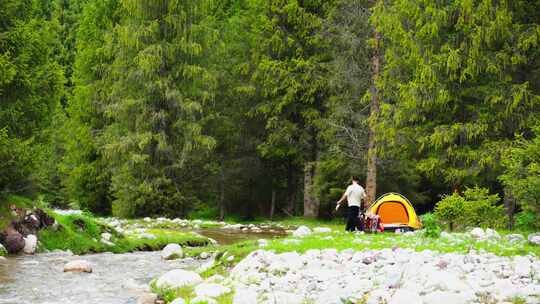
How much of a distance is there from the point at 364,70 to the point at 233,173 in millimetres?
10040

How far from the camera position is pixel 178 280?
9383 millimetres

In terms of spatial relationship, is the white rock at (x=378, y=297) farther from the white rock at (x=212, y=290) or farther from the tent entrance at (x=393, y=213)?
the tent entrance at (x=393, y=213)

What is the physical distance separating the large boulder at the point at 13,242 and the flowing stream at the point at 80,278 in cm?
40

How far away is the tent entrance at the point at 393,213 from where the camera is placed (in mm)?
17328

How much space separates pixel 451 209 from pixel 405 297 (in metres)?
9.09

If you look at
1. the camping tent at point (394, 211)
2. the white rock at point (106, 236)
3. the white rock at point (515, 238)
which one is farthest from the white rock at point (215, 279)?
the camping tent at point (394, 211)

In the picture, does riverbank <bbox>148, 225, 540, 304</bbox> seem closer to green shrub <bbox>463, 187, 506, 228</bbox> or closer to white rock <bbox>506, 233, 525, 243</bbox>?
white rock <bbox>506, 233, 525, 243</bbox>

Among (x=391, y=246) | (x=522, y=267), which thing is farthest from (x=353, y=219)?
(x=522, y=267)

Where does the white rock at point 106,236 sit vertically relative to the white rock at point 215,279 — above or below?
above

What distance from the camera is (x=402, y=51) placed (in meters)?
22.0

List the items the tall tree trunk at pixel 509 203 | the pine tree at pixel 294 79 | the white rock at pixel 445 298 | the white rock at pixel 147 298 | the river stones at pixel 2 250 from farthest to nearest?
the pine tree at pixel 294 79
the tall tree trunk at pixel 509 203
the river stones at pixel 2 250
the white rock at pixel 147 298
the white rock at pixel 445 298

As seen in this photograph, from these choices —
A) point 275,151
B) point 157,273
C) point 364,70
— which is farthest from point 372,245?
point 275,151

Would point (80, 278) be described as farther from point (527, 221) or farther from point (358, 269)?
point (527, 221)

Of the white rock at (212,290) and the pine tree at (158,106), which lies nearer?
the white rock at (212,290)
